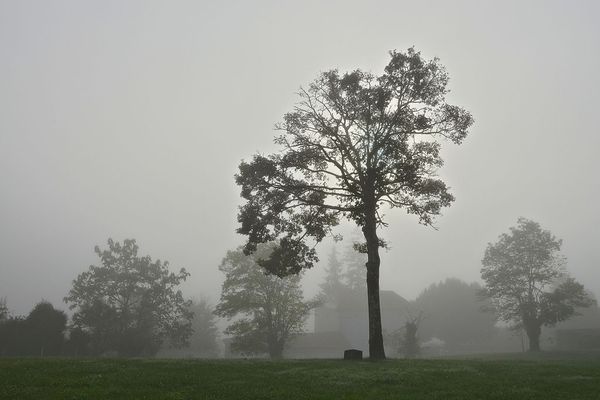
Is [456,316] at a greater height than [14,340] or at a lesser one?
greater

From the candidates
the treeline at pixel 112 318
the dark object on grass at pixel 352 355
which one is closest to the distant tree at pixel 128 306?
the treeline at pixel 112 318

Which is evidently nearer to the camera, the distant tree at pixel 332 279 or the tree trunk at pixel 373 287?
→ the tree trunk at pixel 373 287

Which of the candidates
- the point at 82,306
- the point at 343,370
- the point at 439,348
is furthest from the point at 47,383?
the point at 439,348

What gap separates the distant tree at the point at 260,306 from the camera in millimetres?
59656

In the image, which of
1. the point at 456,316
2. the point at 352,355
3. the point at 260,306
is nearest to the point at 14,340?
the point at 260,306

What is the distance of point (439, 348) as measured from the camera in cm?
9956

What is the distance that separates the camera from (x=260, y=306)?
6053cm

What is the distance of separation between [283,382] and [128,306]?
5903cm

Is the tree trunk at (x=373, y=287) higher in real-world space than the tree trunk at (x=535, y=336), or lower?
higher

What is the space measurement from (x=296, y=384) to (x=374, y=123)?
19146mm

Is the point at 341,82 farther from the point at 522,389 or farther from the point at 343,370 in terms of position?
the point at 522,389

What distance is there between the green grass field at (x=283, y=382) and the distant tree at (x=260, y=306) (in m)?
40.5

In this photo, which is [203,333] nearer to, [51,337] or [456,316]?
[51,337]

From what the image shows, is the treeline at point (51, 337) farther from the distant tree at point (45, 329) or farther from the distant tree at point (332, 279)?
the distant tree at point (332, 279)
